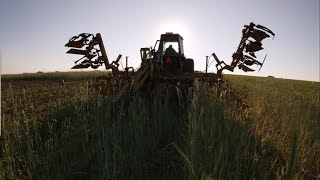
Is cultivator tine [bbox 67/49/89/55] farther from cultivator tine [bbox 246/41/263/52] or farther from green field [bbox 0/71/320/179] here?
cultivator tine [bbox 246/41/263/52]

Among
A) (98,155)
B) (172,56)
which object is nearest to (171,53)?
(172,56)

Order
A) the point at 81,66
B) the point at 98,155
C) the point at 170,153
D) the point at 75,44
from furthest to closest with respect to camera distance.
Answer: the point at 81,66, the point at 75,44, the point at 170,153, the point at 98,155

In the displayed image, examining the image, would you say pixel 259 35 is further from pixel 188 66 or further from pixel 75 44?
pixel 188 66

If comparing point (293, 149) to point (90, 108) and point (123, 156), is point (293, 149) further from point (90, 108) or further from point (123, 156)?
point (90, 108)

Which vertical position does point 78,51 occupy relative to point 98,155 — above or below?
above

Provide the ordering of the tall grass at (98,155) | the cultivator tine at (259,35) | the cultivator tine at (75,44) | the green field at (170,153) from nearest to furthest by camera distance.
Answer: the green field at (170,153)
the tall grass at (98,155)
the cultivator tine at (259,35)
the cultivator tine at (75,44)

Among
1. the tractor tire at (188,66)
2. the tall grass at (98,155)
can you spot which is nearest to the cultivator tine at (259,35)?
the tall grass at (98,155)

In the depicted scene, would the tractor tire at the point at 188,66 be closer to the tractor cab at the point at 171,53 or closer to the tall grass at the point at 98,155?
the tractor cab at the point at 171,53

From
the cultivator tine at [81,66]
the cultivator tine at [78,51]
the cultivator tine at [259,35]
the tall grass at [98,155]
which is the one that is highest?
the cultivator tine at [259,35]

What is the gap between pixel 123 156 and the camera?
411cm

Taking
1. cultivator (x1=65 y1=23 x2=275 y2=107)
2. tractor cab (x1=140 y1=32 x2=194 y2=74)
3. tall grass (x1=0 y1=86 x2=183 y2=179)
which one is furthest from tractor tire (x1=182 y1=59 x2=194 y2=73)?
tall grass (x1=0 y1=86 x2=183 y2=179)

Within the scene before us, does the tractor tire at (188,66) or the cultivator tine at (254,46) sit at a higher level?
the cultivator tine at (254,46)

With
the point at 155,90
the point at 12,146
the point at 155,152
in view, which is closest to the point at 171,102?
the point at 155,90

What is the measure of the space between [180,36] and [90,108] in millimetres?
6157
